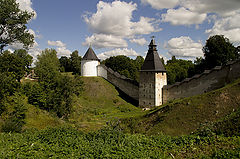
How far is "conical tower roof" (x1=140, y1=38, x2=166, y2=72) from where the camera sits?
30.1 m

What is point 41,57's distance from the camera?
161ft

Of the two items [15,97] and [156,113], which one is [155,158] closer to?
[156,113]

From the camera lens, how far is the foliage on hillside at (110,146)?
5.40m

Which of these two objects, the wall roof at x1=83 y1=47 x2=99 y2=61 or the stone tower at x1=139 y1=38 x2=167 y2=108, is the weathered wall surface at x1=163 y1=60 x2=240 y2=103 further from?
the wall roof at x1=83 y1=47 x2=99 y2=61

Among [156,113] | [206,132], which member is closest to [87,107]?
[156,113]

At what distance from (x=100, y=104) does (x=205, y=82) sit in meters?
17.2

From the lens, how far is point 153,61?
3027 cm

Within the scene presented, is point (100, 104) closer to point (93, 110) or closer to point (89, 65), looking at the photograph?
point (93, 110)

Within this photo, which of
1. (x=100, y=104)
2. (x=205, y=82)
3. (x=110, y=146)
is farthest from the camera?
(x=100, y=104)

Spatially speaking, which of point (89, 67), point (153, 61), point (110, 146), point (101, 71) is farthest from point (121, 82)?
point (110, 146)

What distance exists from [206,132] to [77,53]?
6011 centimetres

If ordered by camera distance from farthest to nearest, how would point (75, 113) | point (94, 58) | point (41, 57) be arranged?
1. point (41, 57)
2. point (94, 58)
3. point (75, 113)

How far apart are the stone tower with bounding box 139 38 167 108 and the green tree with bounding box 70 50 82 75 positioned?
110ft

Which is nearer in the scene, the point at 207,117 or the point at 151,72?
the point at 207,117
